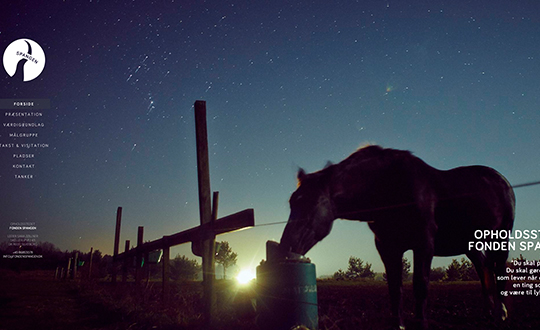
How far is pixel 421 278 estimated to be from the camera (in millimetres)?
3658

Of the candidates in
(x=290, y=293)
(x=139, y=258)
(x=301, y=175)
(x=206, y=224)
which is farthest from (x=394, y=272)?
(x=139, y=258)

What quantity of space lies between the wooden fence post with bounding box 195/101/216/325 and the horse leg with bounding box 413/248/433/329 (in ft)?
9.75

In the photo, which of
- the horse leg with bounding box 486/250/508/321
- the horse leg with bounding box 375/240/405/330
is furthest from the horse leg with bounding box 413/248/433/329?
the horse leg with bounding box 486/250/508/321

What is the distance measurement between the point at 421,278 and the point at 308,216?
4.54ft

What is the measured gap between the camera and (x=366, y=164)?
4.10m

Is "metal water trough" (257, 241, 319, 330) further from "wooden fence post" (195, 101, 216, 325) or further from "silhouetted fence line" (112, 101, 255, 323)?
"wooden fence post" (195, 101, 216, 325)

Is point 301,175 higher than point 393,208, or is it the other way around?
point 301,175

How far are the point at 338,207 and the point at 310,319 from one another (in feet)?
4.13

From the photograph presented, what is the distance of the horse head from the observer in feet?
12.1

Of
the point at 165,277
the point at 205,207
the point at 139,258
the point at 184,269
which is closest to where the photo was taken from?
the point at 205,207

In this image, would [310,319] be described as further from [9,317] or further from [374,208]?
[9,317]

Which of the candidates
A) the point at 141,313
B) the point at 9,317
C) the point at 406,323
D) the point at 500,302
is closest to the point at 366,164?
the point at 406,323

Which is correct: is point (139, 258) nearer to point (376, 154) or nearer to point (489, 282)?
point (376, 154)

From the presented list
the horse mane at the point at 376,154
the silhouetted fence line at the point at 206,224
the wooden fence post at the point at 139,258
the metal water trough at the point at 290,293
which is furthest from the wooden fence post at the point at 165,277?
the horse mane at the point at 376,154
